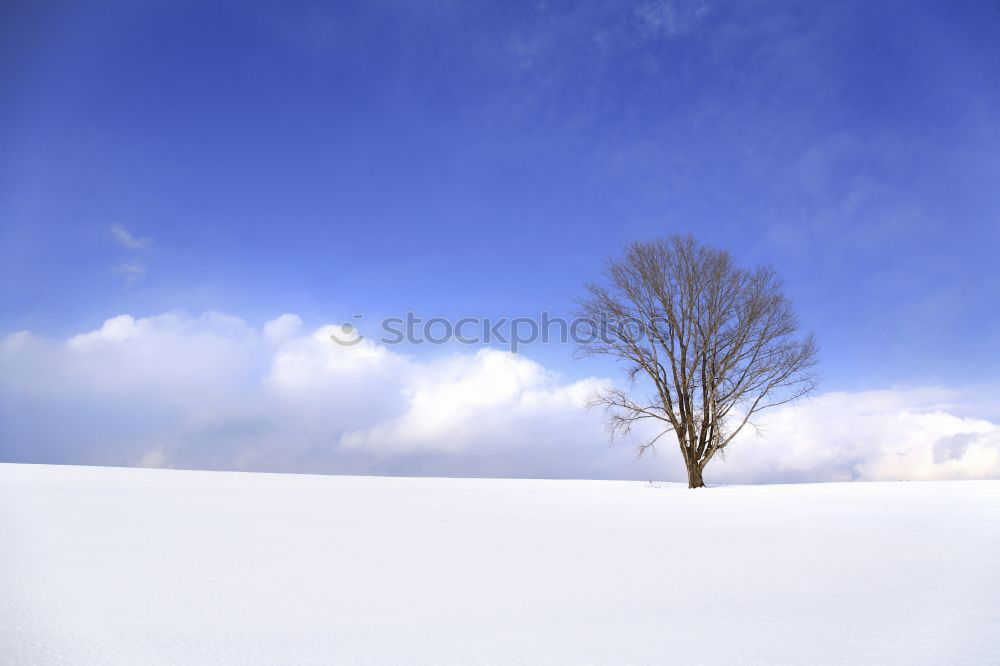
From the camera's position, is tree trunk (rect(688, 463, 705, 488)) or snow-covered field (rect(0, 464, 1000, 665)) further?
tree trunk (rect(688, 463, 705, 488))

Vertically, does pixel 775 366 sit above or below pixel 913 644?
above

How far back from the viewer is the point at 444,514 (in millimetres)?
7566

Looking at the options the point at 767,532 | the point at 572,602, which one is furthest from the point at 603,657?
the point at 767,532

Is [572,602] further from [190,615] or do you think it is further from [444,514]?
[444,514]

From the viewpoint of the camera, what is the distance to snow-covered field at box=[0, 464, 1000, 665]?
95.7 inches

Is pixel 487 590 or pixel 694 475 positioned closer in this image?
pixel 487 590

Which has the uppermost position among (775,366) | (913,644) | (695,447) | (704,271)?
(704,271)

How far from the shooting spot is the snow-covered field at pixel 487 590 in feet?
7.97

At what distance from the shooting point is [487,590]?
11.2 ft

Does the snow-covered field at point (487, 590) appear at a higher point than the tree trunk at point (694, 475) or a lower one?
lower

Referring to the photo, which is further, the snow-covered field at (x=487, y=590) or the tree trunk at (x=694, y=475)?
the tree trunk at (x=694, y=475)

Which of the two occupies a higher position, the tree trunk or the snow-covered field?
the tree trunk

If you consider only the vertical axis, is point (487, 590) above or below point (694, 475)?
below

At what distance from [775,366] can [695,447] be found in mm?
3295
